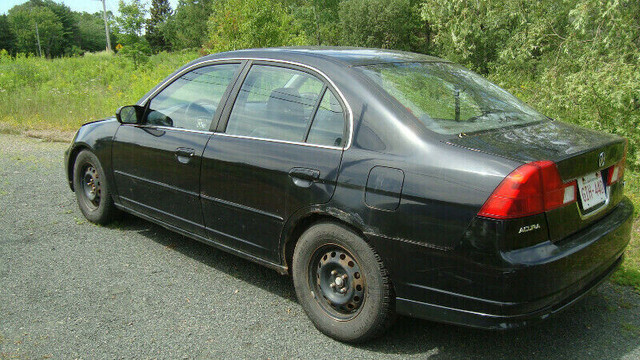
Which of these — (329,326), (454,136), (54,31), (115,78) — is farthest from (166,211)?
(54,31)

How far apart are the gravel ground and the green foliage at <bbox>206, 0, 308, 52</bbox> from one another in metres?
10.6

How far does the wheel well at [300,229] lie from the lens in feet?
10.1

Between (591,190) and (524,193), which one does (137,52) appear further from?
(524,193)

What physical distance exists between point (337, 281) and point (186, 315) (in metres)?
1.09

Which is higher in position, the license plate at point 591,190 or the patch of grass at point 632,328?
the license plate at point 591,190

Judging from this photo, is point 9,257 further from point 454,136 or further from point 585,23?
point 585,23

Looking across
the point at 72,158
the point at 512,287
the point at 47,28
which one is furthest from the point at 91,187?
the point at 47,28

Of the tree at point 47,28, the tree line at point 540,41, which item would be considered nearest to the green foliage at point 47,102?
the tree line at point 540,41

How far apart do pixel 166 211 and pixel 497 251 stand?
2707 mm

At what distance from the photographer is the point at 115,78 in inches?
863

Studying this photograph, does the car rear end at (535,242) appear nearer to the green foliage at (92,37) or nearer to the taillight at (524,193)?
the taillight at (524,193)

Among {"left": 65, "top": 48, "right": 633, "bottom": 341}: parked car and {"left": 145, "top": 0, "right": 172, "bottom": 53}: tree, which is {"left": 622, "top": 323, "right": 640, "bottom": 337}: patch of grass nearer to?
{"left": 65, "top": 48, "right": 633, "bottom": 341}: parked car

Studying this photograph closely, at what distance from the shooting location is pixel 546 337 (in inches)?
128

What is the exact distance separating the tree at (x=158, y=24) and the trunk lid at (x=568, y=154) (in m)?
73.2
